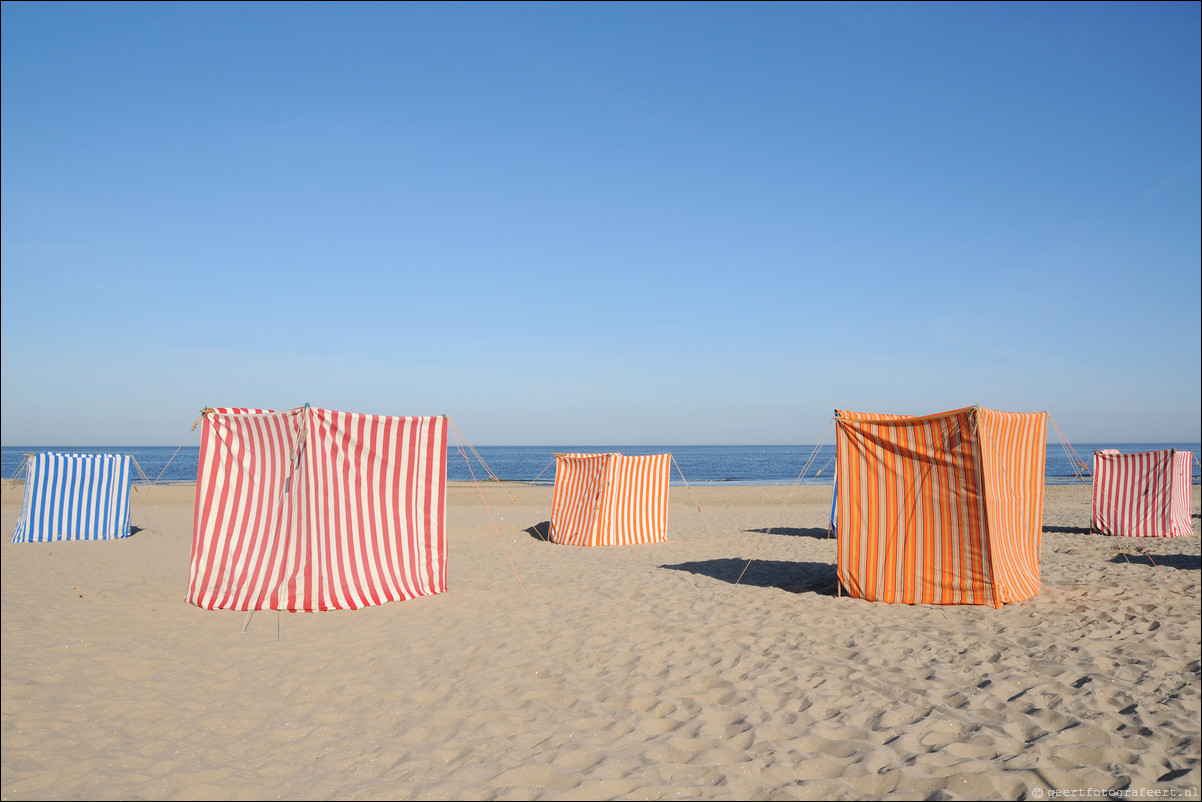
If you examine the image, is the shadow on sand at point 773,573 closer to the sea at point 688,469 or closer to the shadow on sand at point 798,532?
the sea at point 688,469

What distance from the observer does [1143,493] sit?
440 inches

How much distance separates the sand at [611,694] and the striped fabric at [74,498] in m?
4.47

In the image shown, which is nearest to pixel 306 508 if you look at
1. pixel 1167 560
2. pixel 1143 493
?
pixel 1167 560

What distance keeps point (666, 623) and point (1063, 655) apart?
280 cm

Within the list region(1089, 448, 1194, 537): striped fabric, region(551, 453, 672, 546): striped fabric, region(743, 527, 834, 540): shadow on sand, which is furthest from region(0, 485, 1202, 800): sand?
region(1089, 448, 1194, 537): striped fabric

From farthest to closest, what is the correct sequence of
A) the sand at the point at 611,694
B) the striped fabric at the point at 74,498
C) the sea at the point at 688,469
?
1. the sea at the point at 688,469
2. the striped fabric at the point at 74,498
3. the sand at the point at 611,694

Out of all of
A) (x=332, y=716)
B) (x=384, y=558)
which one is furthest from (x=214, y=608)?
(x=332, y=716)

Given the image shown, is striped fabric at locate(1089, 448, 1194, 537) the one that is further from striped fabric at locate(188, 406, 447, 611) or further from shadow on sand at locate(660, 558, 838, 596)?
striped fabric at locate(188, 406, 447, 611)

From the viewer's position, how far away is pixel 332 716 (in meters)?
3.94

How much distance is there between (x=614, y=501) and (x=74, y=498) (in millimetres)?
9019

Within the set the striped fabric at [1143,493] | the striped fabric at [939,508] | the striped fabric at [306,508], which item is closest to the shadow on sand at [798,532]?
the striped fabric at [1143,493]

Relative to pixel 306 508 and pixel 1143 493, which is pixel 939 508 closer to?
pixel 306 508

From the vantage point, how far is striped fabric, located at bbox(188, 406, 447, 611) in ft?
20.7

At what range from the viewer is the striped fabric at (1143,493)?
10961mm
